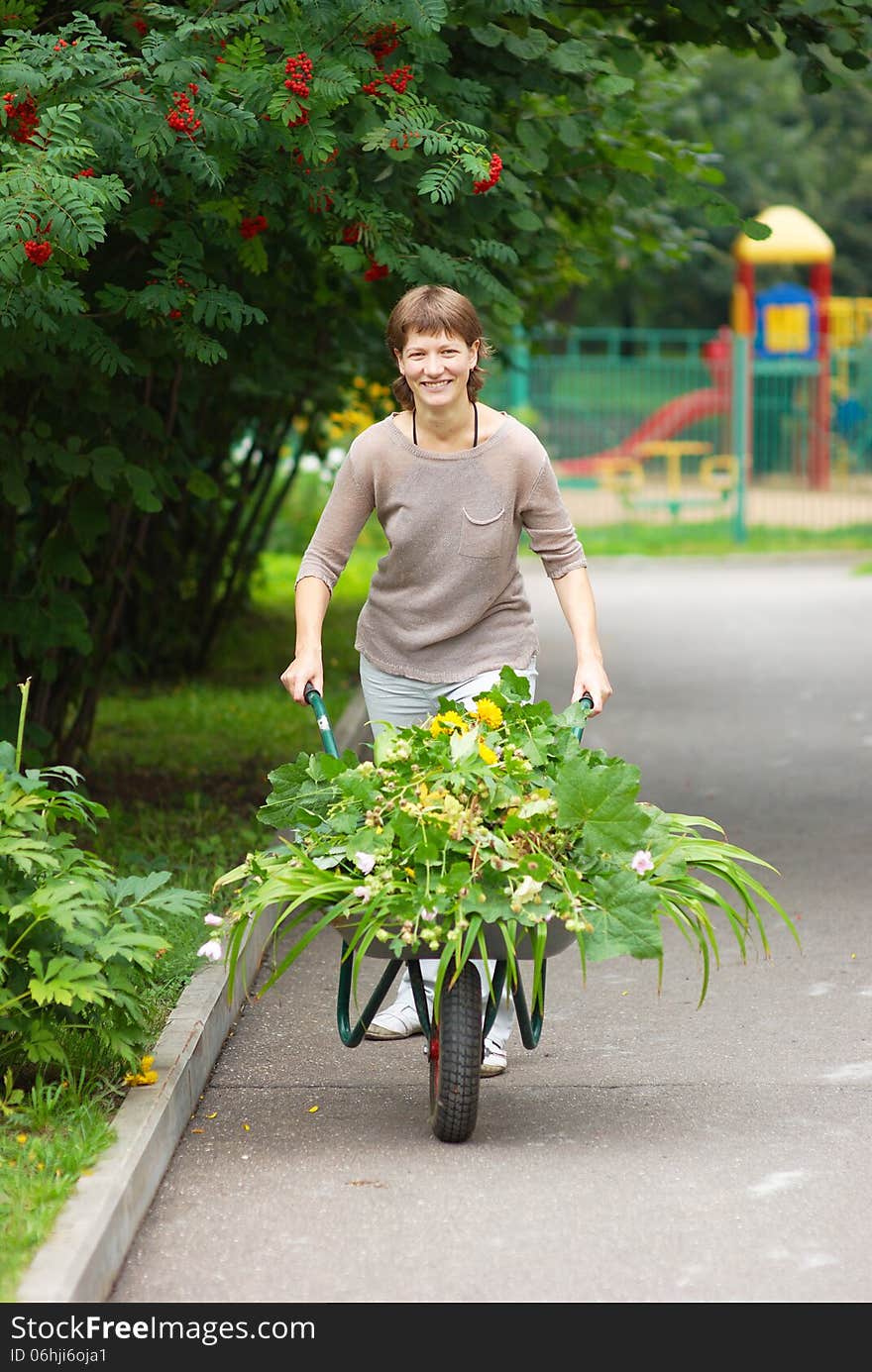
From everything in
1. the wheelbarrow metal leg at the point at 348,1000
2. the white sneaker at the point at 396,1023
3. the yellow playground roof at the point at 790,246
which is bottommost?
the white sneaker at the point at 396,1023

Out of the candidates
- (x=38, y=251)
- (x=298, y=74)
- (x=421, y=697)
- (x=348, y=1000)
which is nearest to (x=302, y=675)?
(x=421, y=697)

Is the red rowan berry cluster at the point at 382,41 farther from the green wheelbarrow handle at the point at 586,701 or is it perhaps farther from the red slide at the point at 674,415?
the red slide at the point at 674,415

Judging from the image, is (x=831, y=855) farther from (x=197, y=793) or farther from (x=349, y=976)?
(x=349, y=976)

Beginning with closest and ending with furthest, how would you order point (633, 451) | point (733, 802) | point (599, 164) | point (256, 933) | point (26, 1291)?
point (26, 1291) → point (256, 933) → point (599, 164) → point (733, 802) → point (633, 451)

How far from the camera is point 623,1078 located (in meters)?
5.34

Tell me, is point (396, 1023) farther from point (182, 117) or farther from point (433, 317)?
point (182, 117)

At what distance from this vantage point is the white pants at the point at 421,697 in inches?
206

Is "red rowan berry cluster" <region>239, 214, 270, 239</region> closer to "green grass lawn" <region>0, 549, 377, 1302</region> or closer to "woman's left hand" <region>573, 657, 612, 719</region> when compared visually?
"woman's left hand" <region>573, 657, 612, 719</region>

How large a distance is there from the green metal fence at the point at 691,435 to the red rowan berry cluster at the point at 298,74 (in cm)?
1845

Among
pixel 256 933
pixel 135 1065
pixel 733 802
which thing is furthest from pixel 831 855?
pixel 135 1065

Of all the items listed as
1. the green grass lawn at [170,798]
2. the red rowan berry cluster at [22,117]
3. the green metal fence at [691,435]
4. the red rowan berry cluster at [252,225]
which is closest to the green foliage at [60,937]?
the green grass lawn at [170,798]

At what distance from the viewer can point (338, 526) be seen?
5.29 m

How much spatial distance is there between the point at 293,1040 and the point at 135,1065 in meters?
1.06

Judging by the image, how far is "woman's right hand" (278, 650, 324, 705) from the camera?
5.02m
